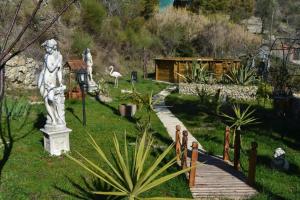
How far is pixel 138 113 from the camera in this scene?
15258mm

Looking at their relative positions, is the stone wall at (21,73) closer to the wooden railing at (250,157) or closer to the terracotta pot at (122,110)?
the terracotta pot at (122,110)

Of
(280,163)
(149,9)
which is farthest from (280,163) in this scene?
(149,9)

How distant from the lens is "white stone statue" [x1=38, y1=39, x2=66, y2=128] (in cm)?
952

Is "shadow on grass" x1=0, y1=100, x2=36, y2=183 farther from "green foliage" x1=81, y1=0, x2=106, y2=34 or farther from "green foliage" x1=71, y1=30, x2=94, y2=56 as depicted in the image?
"green foliage" x1=81, y1=0, x2=106, y2=34

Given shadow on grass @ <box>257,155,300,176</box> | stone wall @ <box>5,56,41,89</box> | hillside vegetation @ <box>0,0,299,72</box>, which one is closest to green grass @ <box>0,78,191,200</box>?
shadow on grass @ <box>257,155,300,176</box>

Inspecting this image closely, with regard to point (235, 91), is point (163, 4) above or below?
above

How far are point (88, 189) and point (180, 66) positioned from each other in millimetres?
20958

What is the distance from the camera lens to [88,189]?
24.0 ft

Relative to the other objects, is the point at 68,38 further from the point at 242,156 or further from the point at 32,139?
the point at 242,156

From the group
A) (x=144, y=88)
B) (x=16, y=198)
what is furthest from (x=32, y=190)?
(x=144, y=88)

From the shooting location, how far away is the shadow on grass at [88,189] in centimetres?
689

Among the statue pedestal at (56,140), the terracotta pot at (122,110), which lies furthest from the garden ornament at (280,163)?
the terracotta pot at (122,110)

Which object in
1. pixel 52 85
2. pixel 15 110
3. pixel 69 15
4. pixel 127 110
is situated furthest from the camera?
pixel 69 15

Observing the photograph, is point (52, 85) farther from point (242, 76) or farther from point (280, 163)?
point (242, 76)
